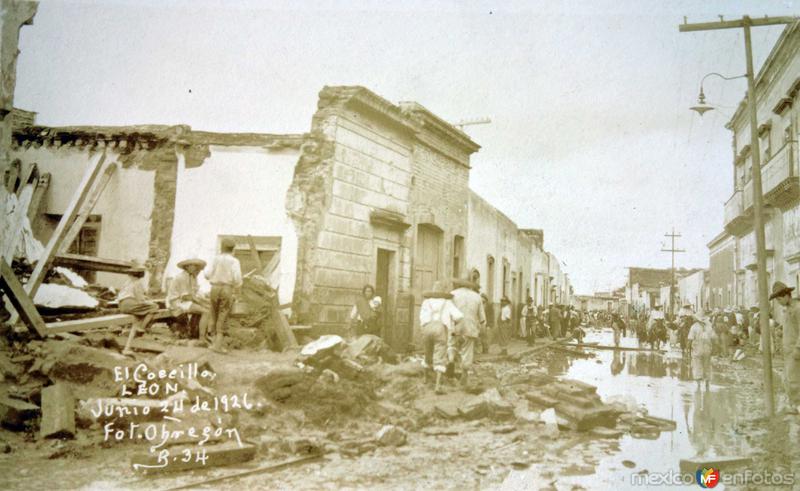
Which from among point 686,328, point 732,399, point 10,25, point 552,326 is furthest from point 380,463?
point 552,326

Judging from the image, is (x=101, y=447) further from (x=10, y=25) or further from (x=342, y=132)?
(x=342, y=132)

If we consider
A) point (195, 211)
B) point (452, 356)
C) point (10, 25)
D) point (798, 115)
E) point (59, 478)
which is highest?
point (798, 115)

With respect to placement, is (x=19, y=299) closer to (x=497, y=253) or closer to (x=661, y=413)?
(x=661, y=413)

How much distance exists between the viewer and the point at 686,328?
53.7 ft

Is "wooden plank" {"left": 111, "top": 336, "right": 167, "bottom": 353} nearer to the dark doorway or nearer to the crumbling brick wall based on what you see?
the crumbling brick wall

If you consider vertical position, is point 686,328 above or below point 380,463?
above

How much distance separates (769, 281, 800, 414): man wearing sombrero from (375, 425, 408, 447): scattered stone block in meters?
4.57

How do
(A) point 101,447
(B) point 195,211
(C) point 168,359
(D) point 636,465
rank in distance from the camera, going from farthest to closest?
(B) point 195,211 → (C) point 168,359 → (D) point 636,465 → (A) point 101,447

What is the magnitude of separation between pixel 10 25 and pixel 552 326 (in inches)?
734

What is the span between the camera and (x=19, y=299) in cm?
582

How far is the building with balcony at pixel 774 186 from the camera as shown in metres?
7.92

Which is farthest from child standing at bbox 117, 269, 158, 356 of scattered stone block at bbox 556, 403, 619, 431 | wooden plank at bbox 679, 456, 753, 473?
wooden plank at bbox 679, 456, 753, 473

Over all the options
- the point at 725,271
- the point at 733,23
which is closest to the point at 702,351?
the point at 725,271

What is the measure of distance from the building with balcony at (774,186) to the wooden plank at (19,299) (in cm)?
792
